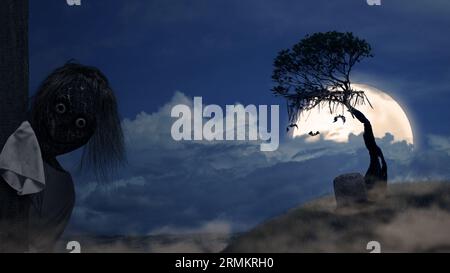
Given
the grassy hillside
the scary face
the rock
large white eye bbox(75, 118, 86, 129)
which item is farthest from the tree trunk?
the rock

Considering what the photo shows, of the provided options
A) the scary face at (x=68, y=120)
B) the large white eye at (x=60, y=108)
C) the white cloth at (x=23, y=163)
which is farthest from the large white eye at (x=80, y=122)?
the white cloth at (x=23, y=163)

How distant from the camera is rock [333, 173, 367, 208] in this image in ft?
20.7

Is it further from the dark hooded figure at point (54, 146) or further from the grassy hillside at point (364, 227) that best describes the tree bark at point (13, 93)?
the grassy hillside at point (364, 227)

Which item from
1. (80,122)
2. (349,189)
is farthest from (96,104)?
(349,189)

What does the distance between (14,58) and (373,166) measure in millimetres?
3797

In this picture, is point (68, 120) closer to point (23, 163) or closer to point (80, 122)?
point (80, 122)

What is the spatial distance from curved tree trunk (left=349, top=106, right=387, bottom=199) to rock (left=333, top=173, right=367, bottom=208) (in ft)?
0.27

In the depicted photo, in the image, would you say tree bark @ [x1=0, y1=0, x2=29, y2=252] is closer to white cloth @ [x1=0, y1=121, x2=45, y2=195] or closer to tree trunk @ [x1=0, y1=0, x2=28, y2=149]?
tree trunk @ [x1=0, y1=0, x2=28, y2=149]

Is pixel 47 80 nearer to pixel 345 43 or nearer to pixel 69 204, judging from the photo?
pixel 69 204

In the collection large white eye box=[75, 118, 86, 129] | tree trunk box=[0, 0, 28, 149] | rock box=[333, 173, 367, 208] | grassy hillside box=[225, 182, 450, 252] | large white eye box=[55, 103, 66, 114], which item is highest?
tree trunk box=[0, 0, 28, 149]

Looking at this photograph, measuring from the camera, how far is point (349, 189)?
6371mm

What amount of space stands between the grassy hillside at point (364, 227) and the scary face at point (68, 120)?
1918 mm
